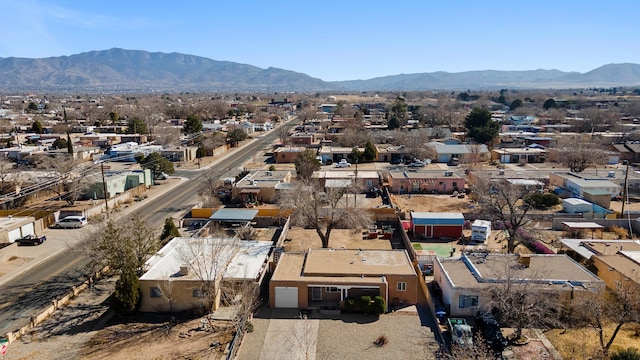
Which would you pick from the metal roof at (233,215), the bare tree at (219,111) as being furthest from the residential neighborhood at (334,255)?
the bare tree at (219,111)

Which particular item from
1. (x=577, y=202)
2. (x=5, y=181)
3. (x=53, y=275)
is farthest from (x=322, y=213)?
(x=5, y=181)

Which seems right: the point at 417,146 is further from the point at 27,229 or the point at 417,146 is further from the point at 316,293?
the point at 27,229

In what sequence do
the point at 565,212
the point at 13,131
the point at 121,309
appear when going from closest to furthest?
the point at 121,309 → the point at 565,212 → the point at 13,131

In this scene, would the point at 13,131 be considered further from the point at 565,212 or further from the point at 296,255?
the point at 565,212

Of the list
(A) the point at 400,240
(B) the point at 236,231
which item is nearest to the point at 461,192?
(A) the point at 400,240

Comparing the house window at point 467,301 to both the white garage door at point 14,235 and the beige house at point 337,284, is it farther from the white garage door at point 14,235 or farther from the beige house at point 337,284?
the white garage door at point 14,235

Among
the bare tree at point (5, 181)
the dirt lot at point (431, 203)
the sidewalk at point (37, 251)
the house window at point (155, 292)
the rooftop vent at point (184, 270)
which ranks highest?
the bare tree at point (5, 181)

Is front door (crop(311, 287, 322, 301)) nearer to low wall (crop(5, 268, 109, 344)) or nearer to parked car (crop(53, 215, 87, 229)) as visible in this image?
low wall (crop(5, 268, 109, 344))
